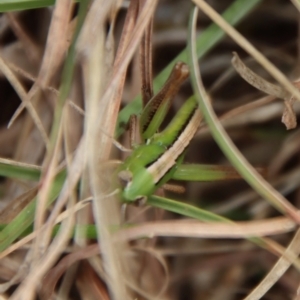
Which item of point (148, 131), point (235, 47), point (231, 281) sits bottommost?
point (231, 281)

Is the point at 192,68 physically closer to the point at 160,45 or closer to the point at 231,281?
the point at 160,45

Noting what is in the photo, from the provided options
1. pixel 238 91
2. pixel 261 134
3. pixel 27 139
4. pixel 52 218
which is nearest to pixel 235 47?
pixel 238 91

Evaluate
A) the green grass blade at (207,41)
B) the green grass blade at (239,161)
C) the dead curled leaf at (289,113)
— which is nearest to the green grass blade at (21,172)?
the green grass blade at (207,41)

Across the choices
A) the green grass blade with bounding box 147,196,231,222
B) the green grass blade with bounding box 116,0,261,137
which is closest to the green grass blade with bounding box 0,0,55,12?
the green grass blade with bounding box 116,0,261,137

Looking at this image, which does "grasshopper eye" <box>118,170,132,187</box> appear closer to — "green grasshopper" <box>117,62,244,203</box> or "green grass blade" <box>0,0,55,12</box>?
"green grasshopper" <box>117,62,244,203</box>

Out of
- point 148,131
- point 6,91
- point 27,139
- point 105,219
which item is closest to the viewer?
point 105,219
